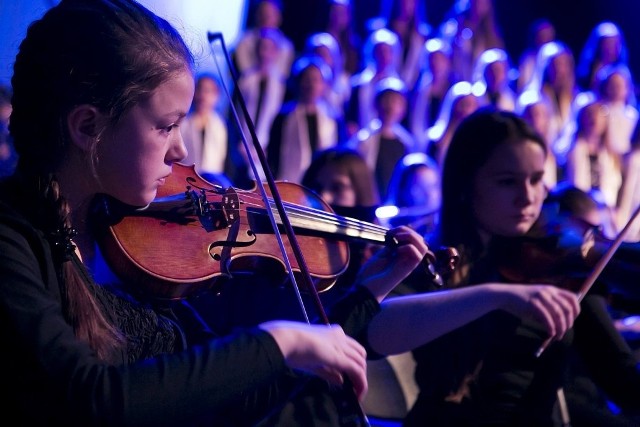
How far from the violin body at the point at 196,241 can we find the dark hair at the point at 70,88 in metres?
0.17

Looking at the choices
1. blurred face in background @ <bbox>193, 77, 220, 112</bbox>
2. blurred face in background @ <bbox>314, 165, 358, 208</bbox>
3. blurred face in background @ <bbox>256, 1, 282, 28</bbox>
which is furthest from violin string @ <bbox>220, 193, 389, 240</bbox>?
blurred face in background @ <bbox>256, 1, 282, 28</bbox>

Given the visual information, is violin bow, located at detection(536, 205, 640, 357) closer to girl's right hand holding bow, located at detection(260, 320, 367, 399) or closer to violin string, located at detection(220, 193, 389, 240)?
violin string, located at detection(220, 193, 389, 240)

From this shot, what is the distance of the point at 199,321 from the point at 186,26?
0.53 m

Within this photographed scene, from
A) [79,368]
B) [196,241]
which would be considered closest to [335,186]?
[196,241]

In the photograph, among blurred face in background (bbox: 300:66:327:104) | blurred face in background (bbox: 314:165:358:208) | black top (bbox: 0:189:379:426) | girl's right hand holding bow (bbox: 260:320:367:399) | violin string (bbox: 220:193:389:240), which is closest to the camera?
black top (bbox: 0:189:379:426)

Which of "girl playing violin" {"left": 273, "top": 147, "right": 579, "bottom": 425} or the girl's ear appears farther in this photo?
"girl playing violin" {"left": 273, "top": 147, "right": 579, "bottom": 425}

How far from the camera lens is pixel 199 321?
1.20 meters

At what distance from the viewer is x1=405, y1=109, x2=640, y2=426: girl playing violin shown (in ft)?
4.58

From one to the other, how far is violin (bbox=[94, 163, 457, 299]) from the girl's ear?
186 mm

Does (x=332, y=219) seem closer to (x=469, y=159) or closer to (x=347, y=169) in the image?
(x=469, y=159)

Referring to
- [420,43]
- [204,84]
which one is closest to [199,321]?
[204,84]

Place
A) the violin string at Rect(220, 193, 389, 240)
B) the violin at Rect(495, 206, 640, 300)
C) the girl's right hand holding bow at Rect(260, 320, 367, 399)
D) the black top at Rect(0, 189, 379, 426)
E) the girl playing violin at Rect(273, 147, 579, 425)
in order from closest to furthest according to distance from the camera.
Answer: the black top at Rect(0, 189, 379, 426) < the girl's right hand holding bow at Rect(260, 320, 367, 399) < the girl playing violin at Rect(273, 147, 579, 425) < the violin string at Rect(220, 193, 389, 240) < the violin at Rect(495, 206, 640, 300)

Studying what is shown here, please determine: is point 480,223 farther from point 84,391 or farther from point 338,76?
point 338,76

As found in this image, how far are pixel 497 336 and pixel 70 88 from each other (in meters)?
0.99
